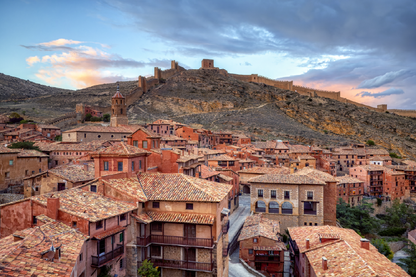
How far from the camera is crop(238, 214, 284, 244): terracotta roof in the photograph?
24.5m

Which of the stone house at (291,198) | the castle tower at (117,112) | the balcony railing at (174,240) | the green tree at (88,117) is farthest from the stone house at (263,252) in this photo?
the green tree at (88,117)

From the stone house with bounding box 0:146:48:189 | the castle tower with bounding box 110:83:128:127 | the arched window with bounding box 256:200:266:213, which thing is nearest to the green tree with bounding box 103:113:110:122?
the castle tower with bounding box 110:83:128:127

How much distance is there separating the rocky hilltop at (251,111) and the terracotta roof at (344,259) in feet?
216

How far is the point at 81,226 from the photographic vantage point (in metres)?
13.5

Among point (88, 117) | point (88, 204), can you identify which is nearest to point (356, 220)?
point (88, 204)

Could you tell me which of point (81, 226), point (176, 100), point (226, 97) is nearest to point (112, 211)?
point (81, 226)

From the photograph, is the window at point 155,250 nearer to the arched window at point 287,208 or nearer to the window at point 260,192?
the window at point 260,192

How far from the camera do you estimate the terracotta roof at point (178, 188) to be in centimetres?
1753

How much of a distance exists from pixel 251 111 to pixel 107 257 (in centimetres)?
9892

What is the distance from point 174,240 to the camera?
1744 cm

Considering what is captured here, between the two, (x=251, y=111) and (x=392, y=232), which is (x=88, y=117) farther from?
(x=392, y=232)

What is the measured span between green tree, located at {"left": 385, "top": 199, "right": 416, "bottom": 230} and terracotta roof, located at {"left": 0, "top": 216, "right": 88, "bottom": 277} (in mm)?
49452

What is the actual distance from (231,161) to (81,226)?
34799 mm

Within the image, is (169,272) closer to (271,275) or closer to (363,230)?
(271,275)
